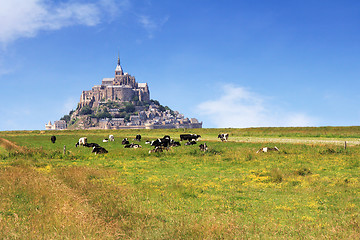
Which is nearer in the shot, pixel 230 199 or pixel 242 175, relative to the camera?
pixel 230 199

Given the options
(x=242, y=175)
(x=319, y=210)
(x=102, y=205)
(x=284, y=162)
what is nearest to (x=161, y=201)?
(x=102, y=205)

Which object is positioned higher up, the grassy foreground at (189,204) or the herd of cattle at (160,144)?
the herd of cattle at (160,144)

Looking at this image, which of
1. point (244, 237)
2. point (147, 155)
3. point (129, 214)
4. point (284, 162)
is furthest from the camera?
point (147, 155)

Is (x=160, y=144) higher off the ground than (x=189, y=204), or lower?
higher

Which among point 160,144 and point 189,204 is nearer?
point 189,204

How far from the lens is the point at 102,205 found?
11.3m

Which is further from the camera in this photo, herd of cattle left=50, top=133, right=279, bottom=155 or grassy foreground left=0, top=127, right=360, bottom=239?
herd of cattle left=50, top=133, right=279, bottom=155

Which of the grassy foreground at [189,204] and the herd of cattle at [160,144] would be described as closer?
the grassy foreground at [189,204]

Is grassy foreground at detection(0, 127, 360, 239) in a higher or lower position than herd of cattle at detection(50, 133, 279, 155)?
lower

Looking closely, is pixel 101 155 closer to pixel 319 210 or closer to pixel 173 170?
pixel 173 170

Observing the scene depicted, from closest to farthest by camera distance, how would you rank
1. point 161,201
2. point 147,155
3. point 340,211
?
point 340,211 → point 161,201 → point 147,155

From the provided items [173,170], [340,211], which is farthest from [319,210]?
[173,170]

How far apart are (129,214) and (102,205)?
1321 mm

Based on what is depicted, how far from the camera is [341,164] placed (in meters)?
23.8
